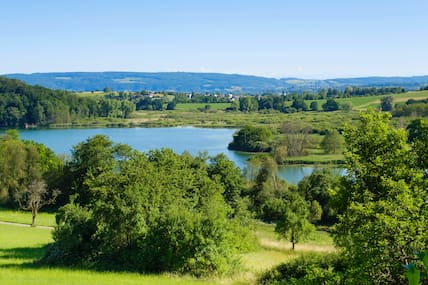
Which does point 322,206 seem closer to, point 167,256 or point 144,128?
point 167,256

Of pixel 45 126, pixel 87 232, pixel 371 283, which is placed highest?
pixel 371 283

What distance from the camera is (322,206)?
40.4 metres

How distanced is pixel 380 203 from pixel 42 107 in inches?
4916

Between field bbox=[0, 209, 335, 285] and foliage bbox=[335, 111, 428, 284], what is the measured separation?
18.0ft

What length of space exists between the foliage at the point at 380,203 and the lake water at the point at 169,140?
143ft

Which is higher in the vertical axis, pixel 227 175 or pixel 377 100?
pixel 377 100

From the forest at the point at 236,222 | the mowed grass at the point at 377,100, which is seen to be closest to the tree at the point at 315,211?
the forest at the point at 236,222

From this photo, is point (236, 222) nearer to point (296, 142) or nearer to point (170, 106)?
point (296, 142)

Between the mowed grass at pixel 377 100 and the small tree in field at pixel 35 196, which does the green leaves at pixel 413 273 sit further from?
the mowed grass at pixel 377 100

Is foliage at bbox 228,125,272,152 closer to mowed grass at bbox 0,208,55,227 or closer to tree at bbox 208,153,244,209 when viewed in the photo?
tree at bbox 208,153,244,209

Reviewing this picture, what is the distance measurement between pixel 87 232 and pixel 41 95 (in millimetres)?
120129

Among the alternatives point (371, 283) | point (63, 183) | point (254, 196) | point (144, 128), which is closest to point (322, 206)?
point (254, 196)

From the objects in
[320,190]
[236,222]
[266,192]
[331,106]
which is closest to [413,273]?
[236,222]

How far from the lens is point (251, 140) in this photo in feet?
274
